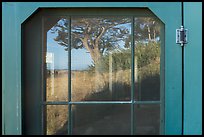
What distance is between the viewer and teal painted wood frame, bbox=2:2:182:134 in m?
1.76

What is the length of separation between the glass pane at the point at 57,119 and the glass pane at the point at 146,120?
0.52m

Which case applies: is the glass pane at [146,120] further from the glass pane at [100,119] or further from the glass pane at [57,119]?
the glass pane at [57,119]

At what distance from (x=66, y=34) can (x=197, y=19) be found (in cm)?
91

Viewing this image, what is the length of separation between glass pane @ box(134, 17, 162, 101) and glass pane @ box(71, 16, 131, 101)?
0.23 feet

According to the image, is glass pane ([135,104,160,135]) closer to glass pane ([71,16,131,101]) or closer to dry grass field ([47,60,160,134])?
dry grass field ([47,60,160,134])

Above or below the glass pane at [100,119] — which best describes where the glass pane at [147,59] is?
above

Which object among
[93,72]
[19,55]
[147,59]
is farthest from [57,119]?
[147,59]

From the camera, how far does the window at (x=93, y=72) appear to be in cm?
185

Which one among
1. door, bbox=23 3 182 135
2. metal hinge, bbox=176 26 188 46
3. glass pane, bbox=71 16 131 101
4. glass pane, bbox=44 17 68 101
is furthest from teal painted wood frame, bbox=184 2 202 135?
glass pane, bbox=44 17 68 101

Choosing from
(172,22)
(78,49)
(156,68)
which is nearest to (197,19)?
(172,22)

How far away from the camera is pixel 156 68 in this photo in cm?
185

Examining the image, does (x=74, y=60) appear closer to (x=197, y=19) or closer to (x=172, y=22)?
(x=172, y=22)

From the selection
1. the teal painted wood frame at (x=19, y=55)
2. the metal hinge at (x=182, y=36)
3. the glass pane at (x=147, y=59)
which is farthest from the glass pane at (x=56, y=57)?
the metal hinge at (x=182, y=36)

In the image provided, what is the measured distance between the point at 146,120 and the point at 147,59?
1.44ft
